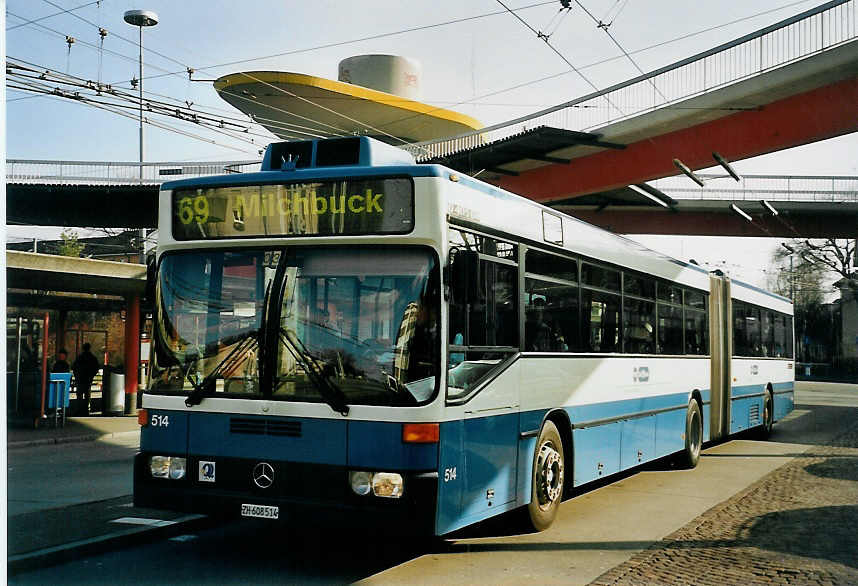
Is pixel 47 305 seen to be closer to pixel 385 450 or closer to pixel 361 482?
pixel 361 482

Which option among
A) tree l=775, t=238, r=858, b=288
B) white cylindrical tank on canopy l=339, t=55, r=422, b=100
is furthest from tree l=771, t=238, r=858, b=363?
white cylindrical tank on canopy l=339, t=55, r=422, b=100

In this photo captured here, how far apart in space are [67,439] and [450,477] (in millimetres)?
12748

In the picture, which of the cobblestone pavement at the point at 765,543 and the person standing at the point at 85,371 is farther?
the person standing at the point at 85,371

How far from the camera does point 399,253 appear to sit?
22.9 feet

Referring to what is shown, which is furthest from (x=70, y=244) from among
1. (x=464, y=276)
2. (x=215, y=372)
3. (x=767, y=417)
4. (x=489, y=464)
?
(x=464, y=276)

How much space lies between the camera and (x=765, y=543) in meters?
8.45

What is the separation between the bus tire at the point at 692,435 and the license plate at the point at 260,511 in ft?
29.5

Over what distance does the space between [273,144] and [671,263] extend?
25.6 feet

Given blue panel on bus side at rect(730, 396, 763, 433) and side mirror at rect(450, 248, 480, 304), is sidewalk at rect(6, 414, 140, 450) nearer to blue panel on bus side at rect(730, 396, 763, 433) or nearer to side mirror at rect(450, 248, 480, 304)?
blue panel on bus side at rect(730, 396, 763, 433)

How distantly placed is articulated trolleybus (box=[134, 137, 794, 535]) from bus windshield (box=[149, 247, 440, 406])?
11mm

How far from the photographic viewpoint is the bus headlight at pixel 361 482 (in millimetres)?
6738

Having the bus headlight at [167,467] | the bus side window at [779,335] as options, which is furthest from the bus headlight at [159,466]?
the bus side window at [779,335]

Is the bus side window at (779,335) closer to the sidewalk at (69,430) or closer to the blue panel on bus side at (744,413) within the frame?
the blue panel on bus side at (744,413)

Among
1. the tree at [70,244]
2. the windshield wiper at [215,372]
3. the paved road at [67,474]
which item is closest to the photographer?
the windshield wiper at [215,372]
